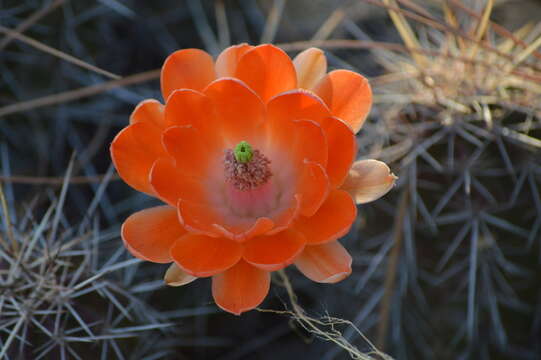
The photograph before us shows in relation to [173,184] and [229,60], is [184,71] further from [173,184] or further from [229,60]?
[173,184]

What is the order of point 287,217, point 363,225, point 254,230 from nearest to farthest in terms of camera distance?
point 254,230 → point 287,217 → point 363,225

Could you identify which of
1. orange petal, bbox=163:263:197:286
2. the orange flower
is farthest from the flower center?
orange petal, bbox=163:263:197:286

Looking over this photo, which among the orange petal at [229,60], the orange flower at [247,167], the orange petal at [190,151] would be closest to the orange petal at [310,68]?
the orange flower at [247,167]

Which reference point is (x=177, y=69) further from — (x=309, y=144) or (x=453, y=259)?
(x=453, y=259)

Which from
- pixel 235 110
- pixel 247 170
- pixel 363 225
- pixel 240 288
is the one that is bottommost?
pixel 363 225

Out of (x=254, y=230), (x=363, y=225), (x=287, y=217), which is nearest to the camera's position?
(x=254, y=230)

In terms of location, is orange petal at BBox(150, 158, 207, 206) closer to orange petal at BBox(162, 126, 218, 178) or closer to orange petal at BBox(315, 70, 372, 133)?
orange petal at BBox(162, 126, 218, 178)

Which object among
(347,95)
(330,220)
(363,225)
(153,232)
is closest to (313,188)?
(330,220)
